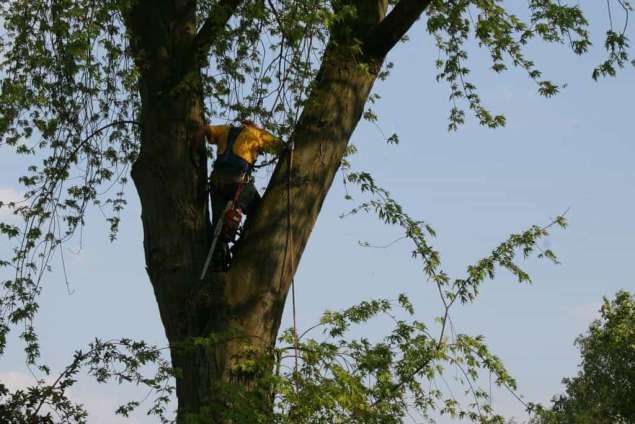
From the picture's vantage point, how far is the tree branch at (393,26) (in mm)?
7062

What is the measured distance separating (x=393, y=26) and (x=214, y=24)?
1.22 m

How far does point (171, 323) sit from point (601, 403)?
42.1 ft

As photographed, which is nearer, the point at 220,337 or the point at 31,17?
the point at 220,337

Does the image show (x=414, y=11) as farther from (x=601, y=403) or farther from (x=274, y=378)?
(x=601, y=403)

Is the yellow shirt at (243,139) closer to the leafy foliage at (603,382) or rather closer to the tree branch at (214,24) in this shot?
the tree branch at (214,24)

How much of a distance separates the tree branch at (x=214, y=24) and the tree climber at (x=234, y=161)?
1.85ft

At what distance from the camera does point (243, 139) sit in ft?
24.4

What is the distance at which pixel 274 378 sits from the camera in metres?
6.20

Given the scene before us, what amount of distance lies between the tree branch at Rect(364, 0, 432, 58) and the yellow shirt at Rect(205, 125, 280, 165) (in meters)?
0.95

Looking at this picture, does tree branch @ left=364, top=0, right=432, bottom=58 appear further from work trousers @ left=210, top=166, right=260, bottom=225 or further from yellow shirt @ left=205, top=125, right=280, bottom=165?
work trousers @ left=210, top=166, right=260, bottom=225

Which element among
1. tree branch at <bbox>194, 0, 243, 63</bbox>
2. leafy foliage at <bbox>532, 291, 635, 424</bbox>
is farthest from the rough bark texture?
leafy foliage at <bbox>532, 291, 635, 424</bbox>

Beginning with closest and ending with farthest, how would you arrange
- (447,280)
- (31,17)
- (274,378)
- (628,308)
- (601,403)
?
(274,378) < (447,280) < (31,17) < (628,308) < (601,403)

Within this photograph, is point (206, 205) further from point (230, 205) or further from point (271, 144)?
point (271, 144)

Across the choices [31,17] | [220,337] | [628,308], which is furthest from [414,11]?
[628,308]
